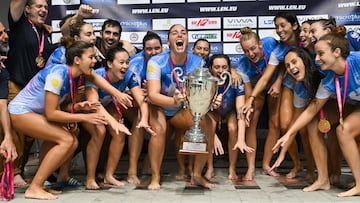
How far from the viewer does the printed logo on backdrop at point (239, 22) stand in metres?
5.04

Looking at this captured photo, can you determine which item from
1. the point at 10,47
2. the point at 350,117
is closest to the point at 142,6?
the point at 10,47

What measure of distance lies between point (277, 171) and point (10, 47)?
2612 mm

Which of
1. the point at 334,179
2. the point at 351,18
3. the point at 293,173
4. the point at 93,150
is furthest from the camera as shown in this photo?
the point at 351,18

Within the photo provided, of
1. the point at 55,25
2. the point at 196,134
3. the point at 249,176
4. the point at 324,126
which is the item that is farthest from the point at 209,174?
the point at 55,25

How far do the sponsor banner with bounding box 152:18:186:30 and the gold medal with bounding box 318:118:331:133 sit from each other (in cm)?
213

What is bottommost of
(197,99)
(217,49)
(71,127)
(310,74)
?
(71,127)

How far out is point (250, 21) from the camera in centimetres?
504

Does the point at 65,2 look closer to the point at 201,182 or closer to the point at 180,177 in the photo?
the point at 180,177

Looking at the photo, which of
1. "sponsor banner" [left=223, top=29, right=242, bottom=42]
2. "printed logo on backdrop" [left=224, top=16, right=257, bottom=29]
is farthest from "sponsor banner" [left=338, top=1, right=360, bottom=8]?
"sponsor banner" [left=223, top=29, right=242, bottom=42]

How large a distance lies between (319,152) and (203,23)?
2.12 metres

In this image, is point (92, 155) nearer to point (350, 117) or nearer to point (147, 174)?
point (147, 174)

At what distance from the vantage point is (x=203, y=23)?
5.12 m

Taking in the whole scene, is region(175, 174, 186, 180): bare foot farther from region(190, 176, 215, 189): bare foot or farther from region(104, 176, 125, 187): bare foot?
region(104, 176, 125, 187): bare foot

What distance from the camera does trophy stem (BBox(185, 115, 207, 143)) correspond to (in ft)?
11.1
